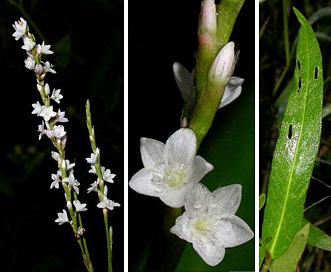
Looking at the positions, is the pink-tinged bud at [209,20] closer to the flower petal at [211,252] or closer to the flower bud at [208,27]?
the flower bud at [208,27]

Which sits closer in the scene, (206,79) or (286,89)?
(206,79)

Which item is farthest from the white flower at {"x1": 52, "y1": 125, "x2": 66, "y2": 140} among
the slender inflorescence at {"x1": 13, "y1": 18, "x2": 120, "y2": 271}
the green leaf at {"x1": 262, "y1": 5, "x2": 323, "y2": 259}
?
the green leaf at {"x1": 262, "y1": 5, "x2": 323, "y2": 259}

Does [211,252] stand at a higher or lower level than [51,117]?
lower

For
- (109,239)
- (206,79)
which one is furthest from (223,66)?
(109,239)

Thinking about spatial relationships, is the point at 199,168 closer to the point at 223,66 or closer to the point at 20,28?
the point at 223,66

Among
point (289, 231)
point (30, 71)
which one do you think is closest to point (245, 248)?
point (289, 231)

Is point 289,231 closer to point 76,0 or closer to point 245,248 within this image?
A: point 245,248

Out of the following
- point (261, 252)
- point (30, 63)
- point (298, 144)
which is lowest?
point (261, 252)

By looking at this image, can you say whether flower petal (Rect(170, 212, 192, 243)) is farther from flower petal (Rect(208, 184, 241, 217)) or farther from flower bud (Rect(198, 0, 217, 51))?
flower bud (Rect(198, 0, 217, 51))
